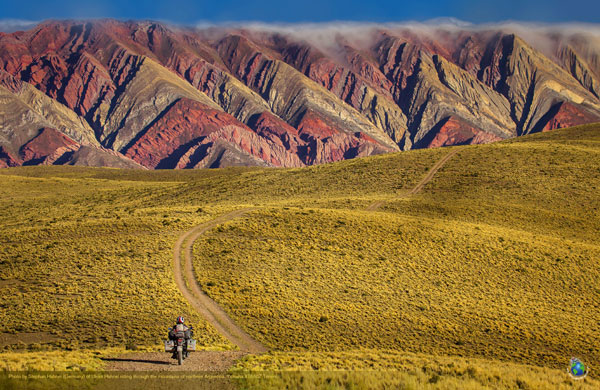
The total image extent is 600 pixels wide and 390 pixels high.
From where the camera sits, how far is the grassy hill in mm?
27016

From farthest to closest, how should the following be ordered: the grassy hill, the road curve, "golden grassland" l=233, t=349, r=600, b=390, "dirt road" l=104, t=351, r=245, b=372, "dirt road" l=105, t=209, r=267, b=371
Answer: the grassy hill, the road curve, "dirt road" l=105, t=209, r=267, b=371, "dirt road" l=104, t=351, r=245, b=372, "golden grassland" l=233, t=349, r=600, b=390

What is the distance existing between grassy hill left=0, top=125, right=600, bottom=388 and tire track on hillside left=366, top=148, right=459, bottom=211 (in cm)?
127

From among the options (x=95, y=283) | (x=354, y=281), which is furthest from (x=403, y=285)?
(x=95, y=283)

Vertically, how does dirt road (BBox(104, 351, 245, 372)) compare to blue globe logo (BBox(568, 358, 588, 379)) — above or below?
below

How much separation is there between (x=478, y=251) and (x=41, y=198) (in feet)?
264

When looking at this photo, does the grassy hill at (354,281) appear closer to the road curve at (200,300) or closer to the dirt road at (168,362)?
the road curve at (200,300)

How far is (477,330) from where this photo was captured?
30.9 metres

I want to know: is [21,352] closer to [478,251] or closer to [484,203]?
[478,251]

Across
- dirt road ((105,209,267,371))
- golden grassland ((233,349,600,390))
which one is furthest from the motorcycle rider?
golden grassland ((233,349,600,390))

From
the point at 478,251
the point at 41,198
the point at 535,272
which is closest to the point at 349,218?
the point at 478,251

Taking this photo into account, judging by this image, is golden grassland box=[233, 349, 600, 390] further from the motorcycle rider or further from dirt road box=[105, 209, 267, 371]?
the motorcycle rider

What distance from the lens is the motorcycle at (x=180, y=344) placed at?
67.5 feet

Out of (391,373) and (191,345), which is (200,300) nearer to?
(191,345)

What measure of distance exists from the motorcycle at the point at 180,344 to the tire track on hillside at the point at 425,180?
141 feet
